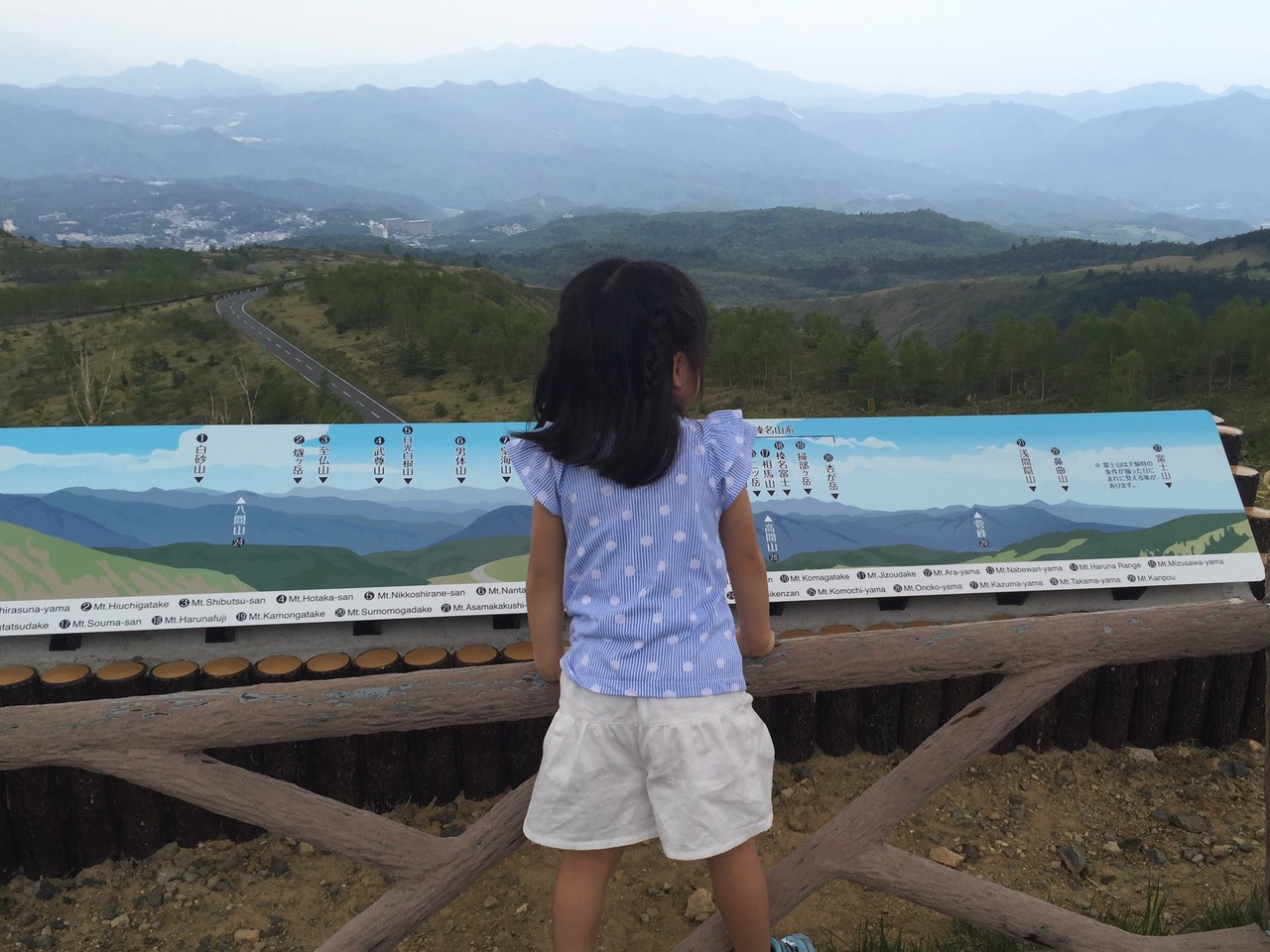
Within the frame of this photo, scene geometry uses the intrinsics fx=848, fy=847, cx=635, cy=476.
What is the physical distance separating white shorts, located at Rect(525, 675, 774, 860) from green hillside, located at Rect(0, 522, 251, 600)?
9.47ft

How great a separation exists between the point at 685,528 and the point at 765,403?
1522 centimetres

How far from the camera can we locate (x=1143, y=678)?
4578 mm

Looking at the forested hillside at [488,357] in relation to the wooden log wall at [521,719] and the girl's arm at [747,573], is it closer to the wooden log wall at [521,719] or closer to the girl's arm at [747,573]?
the wooden log wall at [521,719]

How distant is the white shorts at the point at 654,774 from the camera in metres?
1.74

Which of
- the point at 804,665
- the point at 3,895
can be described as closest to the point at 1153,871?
the point at 804,665

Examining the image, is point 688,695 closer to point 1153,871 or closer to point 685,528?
point 685,528

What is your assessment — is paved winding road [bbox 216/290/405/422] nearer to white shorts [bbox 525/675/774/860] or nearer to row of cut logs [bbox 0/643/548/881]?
row of cut logs [bbox 0/643/548/881]

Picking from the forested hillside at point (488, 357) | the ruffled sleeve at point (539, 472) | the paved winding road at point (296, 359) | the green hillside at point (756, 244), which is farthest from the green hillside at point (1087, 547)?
the green hillside at point (756, 244)

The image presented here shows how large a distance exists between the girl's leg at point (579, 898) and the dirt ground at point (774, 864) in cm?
169

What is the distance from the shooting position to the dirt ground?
342 centimetres

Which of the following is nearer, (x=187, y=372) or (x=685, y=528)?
(x=685, y=528)

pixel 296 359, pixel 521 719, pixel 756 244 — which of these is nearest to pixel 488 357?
pixel 296 359

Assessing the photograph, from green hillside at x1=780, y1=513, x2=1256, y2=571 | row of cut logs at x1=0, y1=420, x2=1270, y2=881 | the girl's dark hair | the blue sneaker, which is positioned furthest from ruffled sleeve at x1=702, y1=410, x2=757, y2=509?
green hillside at x1=780, y1=513, x2=1256, y2=571

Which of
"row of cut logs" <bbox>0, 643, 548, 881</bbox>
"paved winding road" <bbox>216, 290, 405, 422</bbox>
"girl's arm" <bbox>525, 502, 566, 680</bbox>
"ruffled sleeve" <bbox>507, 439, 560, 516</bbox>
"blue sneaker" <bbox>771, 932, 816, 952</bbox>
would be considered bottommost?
"paved winding road" <bbox>216, 290, 405, 422</bbox>
